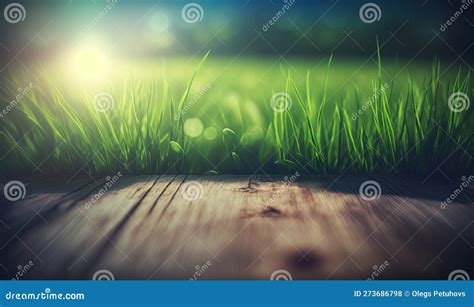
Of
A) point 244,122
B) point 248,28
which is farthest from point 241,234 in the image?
point 248,28

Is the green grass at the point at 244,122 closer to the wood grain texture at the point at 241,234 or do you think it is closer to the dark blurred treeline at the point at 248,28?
the dark blurred treeline at the point at 248,28

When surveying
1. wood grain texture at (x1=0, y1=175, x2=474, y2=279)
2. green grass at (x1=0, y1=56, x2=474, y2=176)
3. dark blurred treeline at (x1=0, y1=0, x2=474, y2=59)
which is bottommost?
wood grain texture at (x1=0, y1=175, x2=474, y2=279)

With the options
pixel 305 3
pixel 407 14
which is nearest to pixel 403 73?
pixel 407 14

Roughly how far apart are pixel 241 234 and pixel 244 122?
0.72 m

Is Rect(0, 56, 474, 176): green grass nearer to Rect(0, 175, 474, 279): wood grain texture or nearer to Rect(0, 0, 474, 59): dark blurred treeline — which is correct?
Rect(0, 0, 474, 59): dark blurred treeline

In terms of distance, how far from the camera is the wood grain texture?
146 cm

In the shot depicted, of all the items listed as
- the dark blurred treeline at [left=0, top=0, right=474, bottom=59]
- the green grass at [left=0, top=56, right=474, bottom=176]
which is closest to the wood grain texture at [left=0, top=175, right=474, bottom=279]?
the green grass at [left=0, top=56, right=474, bottom=176]

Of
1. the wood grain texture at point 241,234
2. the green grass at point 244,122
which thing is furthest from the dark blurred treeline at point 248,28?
the wood grain texture at point 241,234

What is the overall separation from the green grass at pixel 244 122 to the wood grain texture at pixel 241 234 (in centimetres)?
24

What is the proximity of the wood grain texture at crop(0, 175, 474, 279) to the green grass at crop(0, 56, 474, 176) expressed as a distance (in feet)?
0.78

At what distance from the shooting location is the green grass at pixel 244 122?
1.99m
